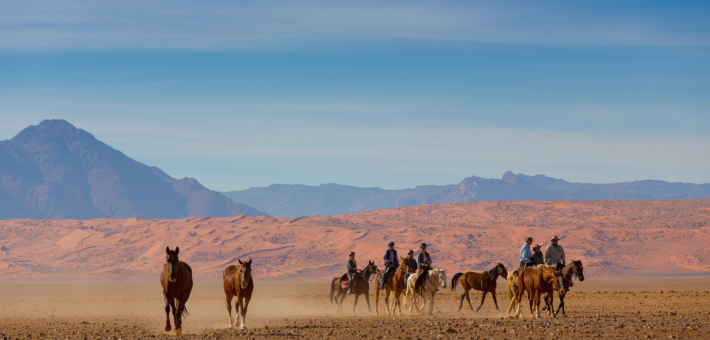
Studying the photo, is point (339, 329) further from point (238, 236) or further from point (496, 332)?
point (238, 236)

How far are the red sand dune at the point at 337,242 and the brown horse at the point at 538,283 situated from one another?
62.7 meters

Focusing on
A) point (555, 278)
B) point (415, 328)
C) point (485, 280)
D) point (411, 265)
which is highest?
point (411, 265)

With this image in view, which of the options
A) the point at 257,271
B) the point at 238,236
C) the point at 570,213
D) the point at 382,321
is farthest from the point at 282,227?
the point at 382,321

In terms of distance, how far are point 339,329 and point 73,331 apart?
26.1 feet

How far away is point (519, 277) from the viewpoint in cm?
2100

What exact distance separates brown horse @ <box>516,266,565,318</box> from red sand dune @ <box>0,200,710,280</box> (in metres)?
62.7

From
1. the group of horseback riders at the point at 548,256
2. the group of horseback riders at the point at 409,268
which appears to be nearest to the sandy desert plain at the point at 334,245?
the group of horseback riders at the point at 409,268

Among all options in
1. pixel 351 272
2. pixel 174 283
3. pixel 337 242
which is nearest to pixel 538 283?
pixel 351 272

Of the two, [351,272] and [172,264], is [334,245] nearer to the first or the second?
[351,272]

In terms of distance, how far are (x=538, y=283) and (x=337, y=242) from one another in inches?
3174

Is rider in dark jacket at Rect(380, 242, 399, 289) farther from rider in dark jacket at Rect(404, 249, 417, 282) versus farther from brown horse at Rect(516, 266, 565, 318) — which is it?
brown horse at Rect(516, 266, 565, 318)

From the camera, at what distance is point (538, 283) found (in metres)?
20.2

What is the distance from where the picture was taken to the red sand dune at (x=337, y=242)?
87.8 meters

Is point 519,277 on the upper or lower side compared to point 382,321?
upper
